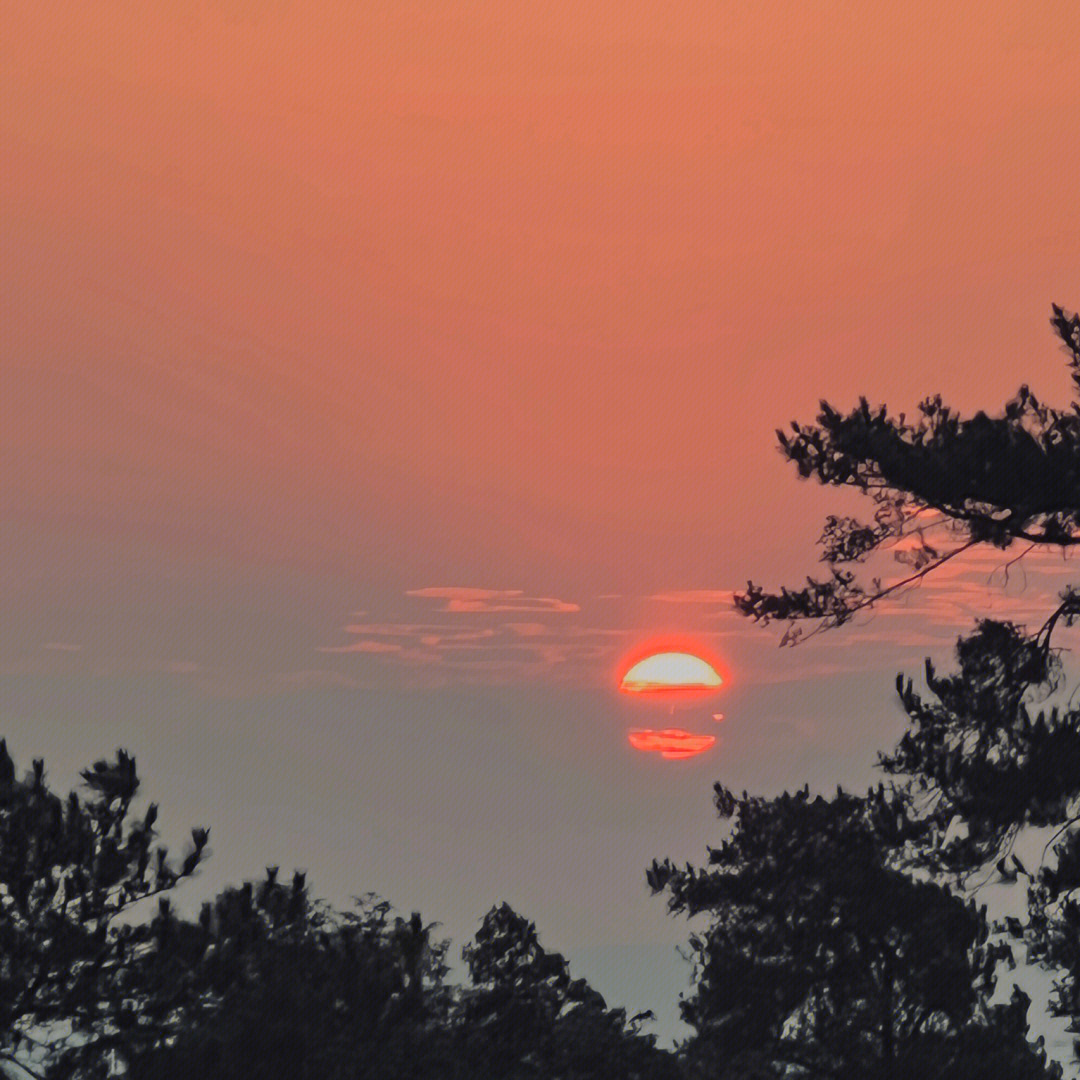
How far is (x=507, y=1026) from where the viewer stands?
116 feet

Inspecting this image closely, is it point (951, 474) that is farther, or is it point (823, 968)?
point (823, 968)

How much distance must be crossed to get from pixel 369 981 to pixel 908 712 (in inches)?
390

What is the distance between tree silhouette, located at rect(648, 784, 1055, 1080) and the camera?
138 feet

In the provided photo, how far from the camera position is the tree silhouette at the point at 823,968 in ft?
138

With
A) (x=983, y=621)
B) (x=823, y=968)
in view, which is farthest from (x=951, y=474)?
(x=823, y=968)

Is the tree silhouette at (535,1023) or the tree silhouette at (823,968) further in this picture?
the tree silhouette at (823,968)

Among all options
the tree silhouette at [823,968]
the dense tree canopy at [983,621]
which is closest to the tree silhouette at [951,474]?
the dense tree canopy at [983,621]

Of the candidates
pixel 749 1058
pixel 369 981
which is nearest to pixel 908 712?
pixel 369 981

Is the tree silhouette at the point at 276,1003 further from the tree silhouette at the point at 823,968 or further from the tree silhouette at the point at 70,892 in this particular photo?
the tree silhouette at the point at 823,968

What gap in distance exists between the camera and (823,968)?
4347 centimetres

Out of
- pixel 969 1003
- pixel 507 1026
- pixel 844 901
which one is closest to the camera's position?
pixel 507 1026

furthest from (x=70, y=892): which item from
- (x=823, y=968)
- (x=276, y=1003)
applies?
(x=823, y=968)

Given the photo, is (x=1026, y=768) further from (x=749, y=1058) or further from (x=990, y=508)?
(x=749, y=1058)

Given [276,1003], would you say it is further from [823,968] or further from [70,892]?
[823,968]
